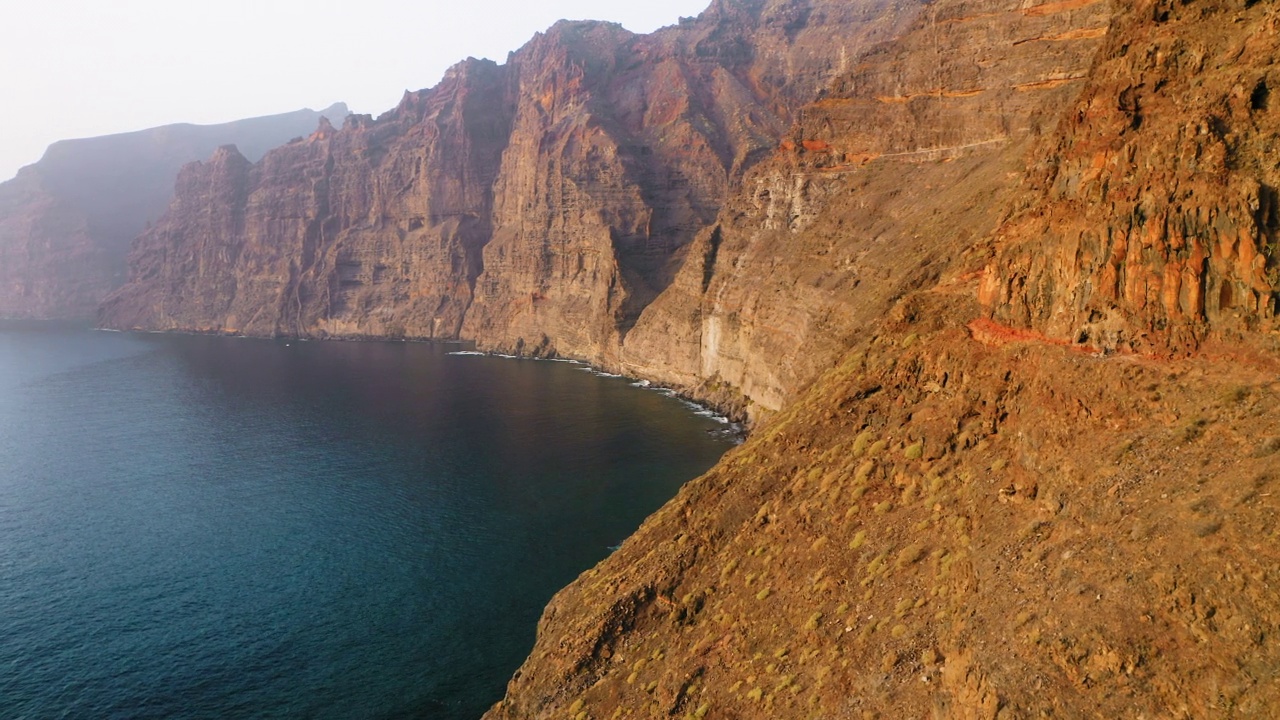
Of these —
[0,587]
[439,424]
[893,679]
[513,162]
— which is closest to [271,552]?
[0,587]

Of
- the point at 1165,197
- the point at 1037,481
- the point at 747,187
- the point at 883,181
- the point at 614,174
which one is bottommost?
the point at 1037,481

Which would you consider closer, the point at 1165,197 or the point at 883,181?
the point at 1165,197

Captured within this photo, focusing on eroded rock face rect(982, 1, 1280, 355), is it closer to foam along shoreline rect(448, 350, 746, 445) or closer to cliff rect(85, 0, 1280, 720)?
cliff rect(85, 0, 1280, 720)

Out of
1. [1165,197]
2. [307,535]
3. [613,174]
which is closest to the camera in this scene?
[1165,197]

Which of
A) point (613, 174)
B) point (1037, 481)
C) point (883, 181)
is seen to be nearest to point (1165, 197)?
point (1037, 481)

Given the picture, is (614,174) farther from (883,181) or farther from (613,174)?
(883,181)

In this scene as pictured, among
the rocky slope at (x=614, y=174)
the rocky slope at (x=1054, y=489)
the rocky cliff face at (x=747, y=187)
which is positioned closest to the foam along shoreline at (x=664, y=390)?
the rocky cliff face at (x=747, y=187)

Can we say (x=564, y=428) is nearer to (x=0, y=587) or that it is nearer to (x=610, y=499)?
(x=610, y=499)
